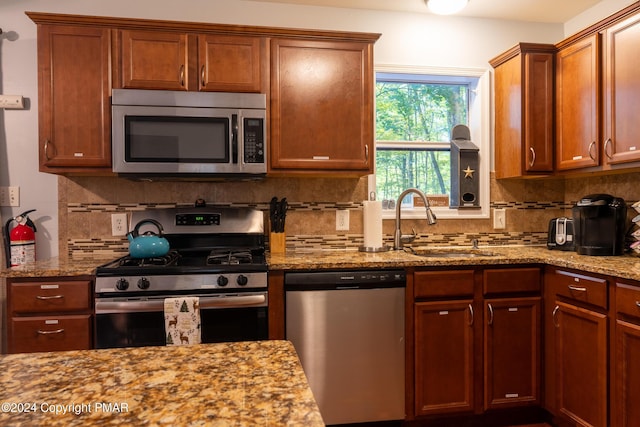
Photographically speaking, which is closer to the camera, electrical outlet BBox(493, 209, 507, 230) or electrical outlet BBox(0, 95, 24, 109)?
electrical outlet BBox(0, 95, 24, 109)

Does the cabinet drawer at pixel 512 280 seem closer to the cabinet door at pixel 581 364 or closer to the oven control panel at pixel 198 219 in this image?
the cabinet door at pixel 581 364

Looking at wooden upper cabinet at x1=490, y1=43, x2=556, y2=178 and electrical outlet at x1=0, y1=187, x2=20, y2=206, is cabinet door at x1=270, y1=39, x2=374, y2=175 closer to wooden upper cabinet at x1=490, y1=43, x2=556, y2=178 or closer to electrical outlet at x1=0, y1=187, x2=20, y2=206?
wooden upper cabinet at x1=490, y1=43, x2=556, y2=178

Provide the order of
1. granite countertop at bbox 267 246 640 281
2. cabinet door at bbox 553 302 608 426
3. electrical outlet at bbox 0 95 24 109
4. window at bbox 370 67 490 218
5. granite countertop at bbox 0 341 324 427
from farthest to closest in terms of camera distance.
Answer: window at bbox 370 67 490 218 → electrical outlet at bbox 0 95 24 109 → granite countertop at bbox 267 246 640 281 → cabinet door at bbox 553 302 608 426 → granite countertop at bbox 0 341 324 427

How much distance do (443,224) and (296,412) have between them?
252 cm

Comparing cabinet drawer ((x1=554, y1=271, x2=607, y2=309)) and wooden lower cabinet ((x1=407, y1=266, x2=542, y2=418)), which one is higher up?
cabinet drawer ((x1=554, y1=271, x2=607, y2=309))

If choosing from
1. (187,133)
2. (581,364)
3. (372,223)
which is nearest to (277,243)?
(372,223)

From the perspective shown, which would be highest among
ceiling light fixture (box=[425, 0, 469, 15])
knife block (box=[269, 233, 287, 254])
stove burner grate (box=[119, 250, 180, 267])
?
ceiling light fixture (box=[425, 0, 469, 15])

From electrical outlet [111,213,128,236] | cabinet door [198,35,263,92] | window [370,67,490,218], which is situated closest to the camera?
cabinet door [198,35,263,92]

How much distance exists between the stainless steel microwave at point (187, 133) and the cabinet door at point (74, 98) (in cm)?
12

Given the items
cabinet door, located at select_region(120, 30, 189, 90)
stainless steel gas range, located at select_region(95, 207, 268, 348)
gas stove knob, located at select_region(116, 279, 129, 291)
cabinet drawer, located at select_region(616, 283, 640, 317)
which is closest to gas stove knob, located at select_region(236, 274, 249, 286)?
stainless steel gas range, located at select_region(95, 207, 268, 348)

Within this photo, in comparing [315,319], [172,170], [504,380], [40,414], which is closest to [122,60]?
[172,170]

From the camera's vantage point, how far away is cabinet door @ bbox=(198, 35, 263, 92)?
2363 millimetres

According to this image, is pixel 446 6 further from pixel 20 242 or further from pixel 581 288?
pixel 20 242

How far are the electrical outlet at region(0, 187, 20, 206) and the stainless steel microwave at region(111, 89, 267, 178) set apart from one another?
77 cm
